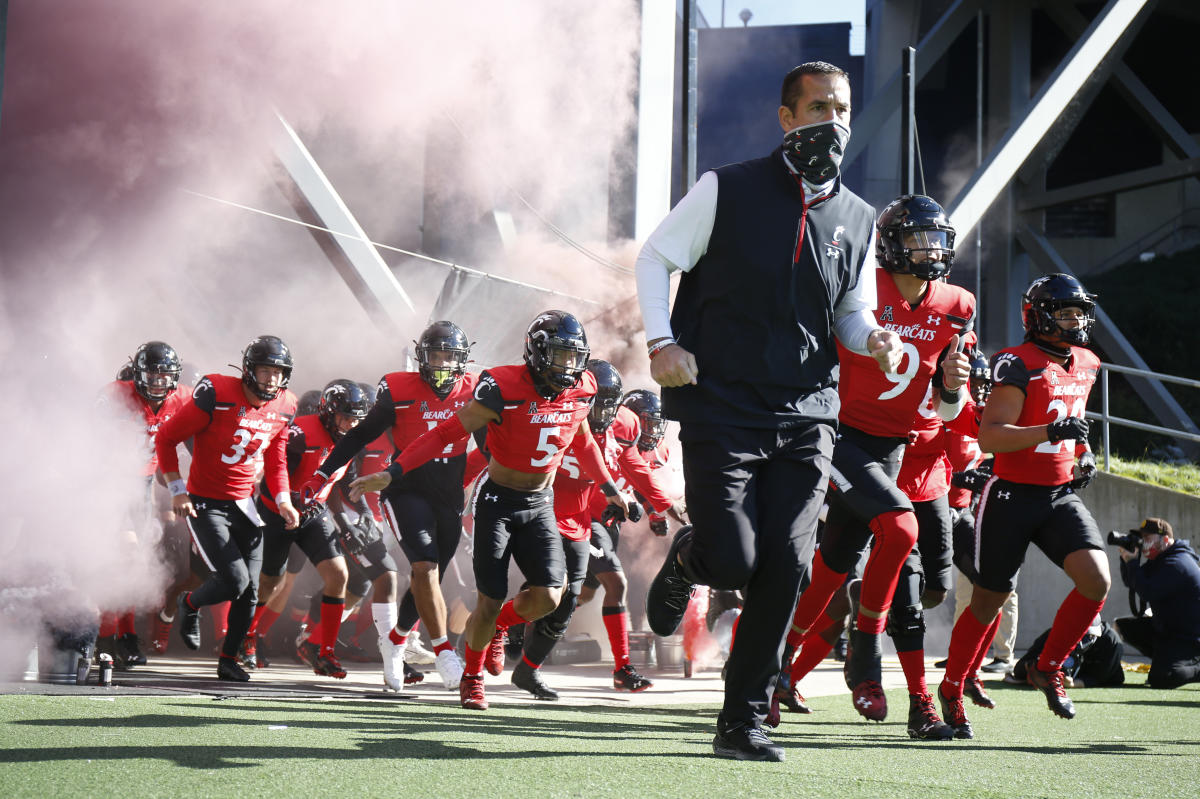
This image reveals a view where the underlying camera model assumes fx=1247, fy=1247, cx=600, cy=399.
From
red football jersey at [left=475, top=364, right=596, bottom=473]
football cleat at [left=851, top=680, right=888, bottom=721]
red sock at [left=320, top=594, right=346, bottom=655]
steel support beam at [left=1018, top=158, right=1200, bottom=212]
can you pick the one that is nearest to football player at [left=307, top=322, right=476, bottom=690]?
red sock at [left=320, top=594, right=346, bottom=655]

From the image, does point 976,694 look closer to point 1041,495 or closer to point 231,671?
point 1041,495

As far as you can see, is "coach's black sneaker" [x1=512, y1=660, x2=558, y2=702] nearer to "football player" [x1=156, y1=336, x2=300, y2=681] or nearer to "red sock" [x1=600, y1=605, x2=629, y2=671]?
"red sock" [x1=600, y1=605, x2=629, y2=671]

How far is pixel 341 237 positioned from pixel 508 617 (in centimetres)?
568

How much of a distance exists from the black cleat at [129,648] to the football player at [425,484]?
1.62 m

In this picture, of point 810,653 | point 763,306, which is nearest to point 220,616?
point 810,653

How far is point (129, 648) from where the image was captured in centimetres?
788

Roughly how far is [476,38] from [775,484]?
33.0 feet

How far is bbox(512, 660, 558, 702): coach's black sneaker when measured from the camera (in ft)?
23.0

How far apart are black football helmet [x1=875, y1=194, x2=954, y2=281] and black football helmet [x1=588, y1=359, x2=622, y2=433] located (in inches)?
126

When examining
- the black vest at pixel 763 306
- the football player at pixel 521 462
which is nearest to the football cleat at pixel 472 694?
the football player at pixel 521 462

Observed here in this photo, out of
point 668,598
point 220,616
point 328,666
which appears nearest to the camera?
point 668,598

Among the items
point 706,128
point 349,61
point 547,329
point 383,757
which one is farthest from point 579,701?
point 706,128

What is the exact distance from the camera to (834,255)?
159 inches

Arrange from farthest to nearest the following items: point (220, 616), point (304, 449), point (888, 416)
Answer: point (220, 616), point (304, 449), point (888, 416)
